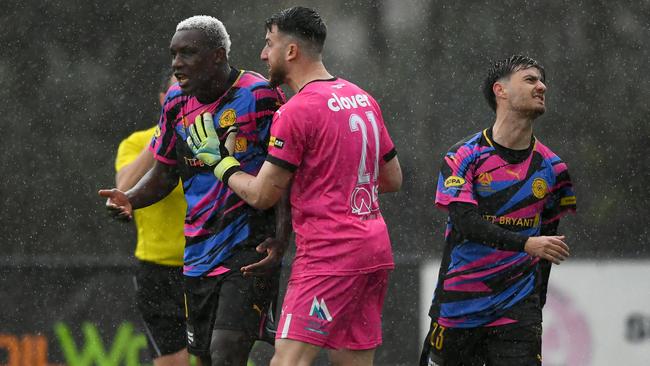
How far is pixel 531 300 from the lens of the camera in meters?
6.23

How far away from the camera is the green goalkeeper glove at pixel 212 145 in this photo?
5.50 meters

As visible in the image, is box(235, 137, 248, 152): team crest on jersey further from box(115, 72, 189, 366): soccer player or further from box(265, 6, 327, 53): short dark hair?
box(115, 72, 189, 366): soccer player

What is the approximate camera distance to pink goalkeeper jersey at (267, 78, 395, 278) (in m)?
5.36

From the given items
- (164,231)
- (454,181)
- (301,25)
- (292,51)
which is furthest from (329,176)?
(164,231)

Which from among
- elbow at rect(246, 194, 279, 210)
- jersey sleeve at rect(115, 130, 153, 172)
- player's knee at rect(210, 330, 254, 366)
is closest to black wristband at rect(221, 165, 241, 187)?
elbow at rect(246, 194, 279, 210)

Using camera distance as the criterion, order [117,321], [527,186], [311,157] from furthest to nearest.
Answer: [117,321] → [527,186] → [311,157]

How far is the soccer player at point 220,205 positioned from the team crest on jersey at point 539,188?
1.29 m

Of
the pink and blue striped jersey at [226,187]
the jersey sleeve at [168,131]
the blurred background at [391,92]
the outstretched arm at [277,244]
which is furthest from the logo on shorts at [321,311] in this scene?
the blurred background at [391,92]

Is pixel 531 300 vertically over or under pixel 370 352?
over

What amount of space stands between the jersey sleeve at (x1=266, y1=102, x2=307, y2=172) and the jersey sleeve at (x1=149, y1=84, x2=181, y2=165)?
75 centimetres

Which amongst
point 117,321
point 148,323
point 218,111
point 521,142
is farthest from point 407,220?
point 218,111

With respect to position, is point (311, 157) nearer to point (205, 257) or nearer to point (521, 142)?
point (205, 257)

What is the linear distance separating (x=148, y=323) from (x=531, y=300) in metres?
2.31

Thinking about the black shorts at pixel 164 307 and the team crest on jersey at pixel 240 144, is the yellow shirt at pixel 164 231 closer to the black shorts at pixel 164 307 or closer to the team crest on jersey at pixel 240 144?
the black shorts at pixel 164 307
